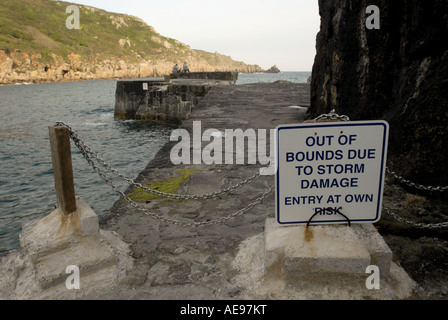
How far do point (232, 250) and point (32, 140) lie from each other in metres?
18.1

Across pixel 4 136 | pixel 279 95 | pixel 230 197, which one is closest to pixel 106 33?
pixel 4 136

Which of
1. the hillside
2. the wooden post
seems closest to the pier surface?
the wooden post

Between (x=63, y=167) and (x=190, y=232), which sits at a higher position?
(x=63, y=167)

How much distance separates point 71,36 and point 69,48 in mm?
14757

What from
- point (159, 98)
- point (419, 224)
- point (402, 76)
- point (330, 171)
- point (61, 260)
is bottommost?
point (61, 260)

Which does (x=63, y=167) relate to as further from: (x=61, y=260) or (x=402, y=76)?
(x=402, y=76)

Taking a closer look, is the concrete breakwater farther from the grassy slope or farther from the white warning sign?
the grassy slope

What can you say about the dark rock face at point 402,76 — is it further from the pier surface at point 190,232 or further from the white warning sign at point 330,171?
the pier surface at point 190,232

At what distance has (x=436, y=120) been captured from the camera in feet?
9.96

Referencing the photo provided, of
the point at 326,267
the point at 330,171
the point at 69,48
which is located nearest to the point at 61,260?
the point at 326,267

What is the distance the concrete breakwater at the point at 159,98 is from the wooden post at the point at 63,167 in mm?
15198

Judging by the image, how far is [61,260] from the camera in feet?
8.36
